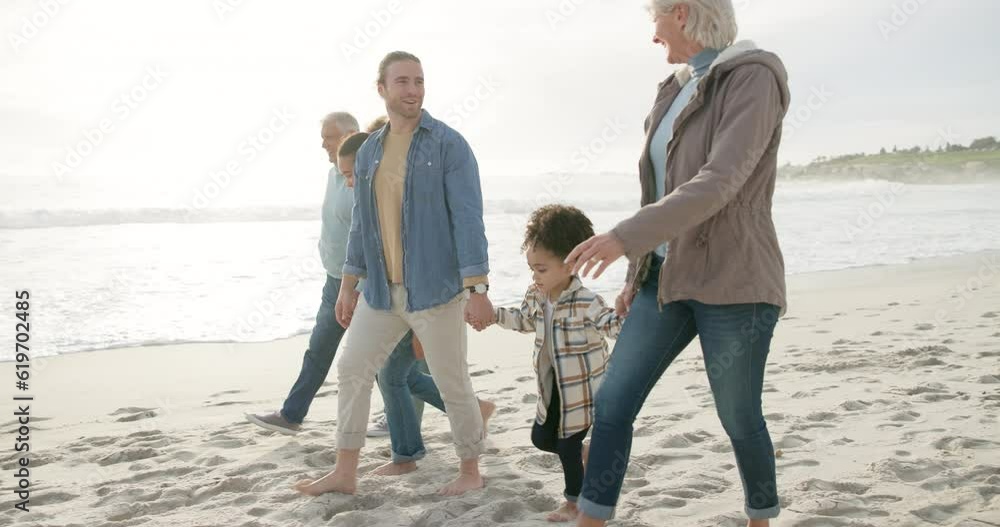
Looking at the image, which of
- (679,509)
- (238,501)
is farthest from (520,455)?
(238,501)

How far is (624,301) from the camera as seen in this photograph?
312cm

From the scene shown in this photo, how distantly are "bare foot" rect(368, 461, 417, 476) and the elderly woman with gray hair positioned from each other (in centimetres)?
166

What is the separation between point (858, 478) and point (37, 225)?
17261 millimetres

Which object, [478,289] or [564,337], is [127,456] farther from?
[564,337]

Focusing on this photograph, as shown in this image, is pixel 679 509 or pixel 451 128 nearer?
pixel 679 509

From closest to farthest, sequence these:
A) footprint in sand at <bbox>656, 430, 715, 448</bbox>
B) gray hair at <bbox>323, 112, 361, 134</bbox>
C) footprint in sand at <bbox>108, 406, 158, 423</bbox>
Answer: footprint in sand at <bbox>656, 430, 715, 448</bbox>, gray hair at <bbox>323, 112, 361, 134</bbox>, footprint in sand at <bbox>108, 406, 158, 423</bbox>

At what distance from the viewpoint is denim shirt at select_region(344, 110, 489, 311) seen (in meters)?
3.80

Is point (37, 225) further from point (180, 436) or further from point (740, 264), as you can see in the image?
point (740, 264)

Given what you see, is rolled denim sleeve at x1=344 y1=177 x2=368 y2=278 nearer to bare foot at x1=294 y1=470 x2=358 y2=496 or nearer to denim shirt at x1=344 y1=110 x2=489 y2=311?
denim shirt at x1=344 y1=110 x2=489 y2=311

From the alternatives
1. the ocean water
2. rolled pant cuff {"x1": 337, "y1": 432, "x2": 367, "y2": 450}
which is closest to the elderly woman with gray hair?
rolled pant cuff {"x1": 337, "y1": 432, "x2": 367, "y2": 450}

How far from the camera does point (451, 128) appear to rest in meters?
3.96

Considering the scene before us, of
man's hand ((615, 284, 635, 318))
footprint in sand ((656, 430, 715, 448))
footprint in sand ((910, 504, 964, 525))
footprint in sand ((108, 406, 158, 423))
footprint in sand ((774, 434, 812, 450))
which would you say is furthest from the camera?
footprint in sand ((108, 406, 158, 423))

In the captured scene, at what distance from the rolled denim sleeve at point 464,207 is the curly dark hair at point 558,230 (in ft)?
1.06

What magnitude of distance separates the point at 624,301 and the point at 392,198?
48.7 inches
